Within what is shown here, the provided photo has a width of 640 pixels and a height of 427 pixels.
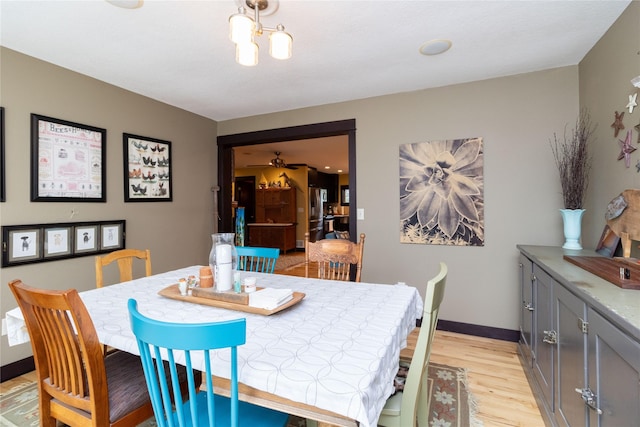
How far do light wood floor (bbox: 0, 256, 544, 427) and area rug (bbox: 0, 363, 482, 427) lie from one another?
63mm

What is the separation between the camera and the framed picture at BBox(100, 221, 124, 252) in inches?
112

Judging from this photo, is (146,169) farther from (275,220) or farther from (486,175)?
(275,220)

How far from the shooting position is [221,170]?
421 centimetres

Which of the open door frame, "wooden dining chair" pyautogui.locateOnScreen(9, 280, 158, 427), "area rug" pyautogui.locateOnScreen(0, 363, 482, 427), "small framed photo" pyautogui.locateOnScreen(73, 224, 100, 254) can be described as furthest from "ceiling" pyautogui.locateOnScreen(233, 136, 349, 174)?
"wooden dining chair" pyautogui.locateOnScreen(9, 280, 158, 427)

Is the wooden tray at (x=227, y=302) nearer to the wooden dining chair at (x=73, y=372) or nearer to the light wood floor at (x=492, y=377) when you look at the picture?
the wooden dining chair at (x=73, y=372)

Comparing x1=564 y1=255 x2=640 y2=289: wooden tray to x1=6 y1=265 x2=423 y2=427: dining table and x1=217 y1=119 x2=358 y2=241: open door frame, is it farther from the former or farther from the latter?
x1=217 y1=119 x2=358 y2=241: open door frame

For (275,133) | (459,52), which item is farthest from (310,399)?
(275,133)

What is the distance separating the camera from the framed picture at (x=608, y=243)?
74.1 inches

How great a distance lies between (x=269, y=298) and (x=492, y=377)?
75.2 inches

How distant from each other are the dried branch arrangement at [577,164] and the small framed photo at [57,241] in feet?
13.4

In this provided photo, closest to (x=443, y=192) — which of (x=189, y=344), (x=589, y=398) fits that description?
(x=589, y=398)

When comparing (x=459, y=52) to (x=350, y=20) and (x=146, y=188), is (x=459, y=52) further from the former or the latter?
(x=146, y=188)

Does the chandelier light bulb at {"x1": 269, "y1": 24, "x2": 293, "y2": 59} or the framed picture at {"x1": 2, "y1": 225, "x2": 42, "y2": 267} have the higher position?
the chandelier light bulb at {"x1": 269, "y1": 24, "x2": 293, "y2": 59}

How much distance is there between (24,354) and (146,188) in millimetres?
1680
